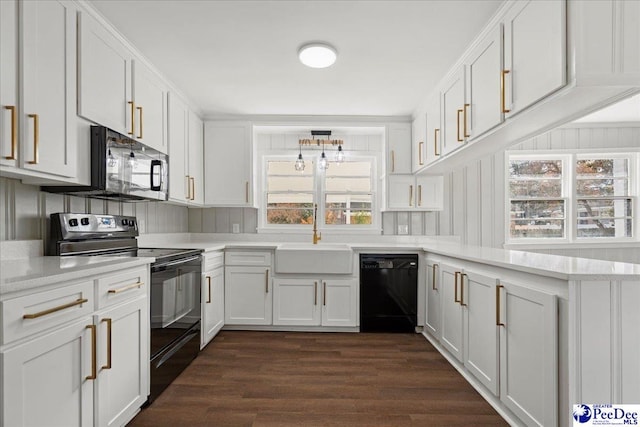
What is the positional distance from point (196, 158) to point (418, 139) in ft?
7.67

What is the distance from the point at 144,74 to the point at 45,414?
2.25 m

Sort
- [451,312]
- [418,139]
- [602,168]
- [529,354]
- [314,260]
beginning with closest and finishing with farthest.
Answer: [529,354]
[451,312]
[314,260]
[418,139]
[602,168]

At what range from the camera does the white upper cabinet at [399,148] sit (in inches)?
158

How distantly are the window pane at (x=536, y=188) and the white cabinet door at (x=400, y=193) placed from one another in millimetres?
1295

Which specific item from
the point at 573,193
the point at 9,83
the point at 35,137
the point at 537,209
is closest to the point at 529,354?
the point at 35,137

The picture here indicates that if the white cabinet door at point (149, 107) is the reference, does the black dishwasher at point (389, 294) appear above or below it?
below

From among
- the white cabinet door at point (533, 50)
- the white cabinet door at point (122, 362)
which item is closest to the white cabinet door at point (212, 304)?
the white cabinet door at point (122, 362)

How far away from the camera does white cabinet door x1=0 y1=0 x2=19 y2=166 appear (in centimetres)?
146

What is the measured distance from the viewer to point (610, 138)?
434 cm

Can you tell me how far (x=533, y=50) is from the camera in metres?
1.78

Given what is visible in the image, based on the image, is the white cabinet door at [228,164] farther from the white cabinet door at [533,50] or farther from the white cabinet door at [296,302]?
the white cabinet door at [533,50]

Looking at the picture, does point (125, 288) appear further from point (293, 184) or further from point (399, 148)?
point (399, 148)

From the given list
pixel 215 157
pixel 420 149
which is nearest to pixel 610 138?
pixel 420 149

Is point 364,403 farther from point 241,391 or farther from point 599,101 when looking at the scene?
point 599,101
